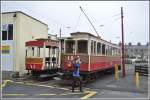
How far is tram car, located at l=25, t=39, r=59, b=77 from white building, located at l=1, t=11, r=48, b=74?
1.24 meters

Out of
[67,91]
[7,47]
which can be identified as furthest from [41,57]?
[67,91]

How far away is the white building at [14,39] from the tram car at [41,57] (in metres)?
1.24

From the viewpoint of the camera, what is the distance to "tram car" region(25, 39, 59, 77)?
19.9 meters

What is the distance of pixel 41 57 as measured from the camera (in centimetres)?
1989

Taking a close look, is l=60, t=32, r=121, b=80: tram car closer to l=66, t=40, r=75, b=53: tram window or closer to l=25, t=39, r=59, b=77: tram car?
l=66, t=40, r=75, b=53: tram window

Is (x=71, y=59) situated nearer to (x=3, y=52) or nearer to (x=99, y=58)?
(x=99, y=58)

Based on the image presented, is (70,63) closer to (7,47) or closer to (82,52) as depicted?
(82,52)

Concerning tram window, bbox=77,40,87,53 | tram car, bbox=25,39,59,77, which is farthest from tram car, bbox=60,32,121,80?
tram car, bbox=25,39,59,77

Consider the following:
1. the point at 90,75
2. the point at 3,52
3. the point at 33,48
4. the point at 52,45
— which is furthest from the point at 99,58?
the point at 3,52

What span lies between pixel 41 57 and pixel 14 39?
401 centimetres

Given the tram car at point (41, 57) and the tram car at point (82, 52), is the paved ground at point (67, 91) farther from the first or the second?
the tram car at point (41, 57)

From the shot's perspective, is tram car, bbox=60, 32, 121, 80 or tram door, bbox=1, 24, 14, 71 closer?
tram car, bbox=60, 32, 121, 80

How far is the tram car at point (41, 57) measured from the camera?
19875mm

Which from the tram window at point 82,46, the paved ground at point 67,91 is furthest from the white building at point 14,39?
the tram window at point 82,46
